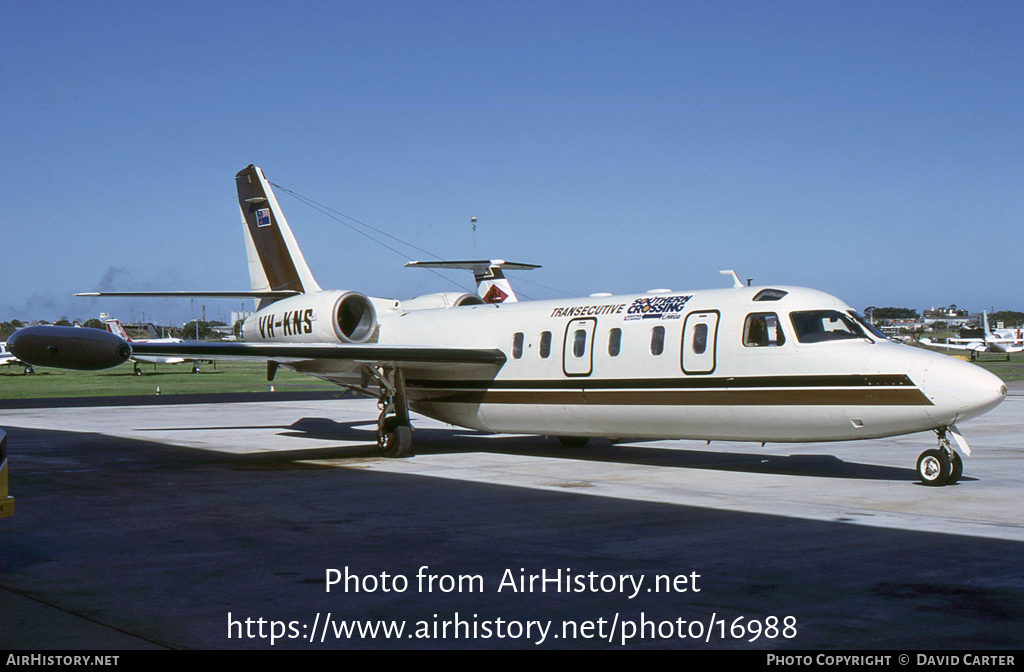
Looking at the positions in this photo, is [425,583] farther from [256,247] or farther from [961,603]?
[256,247]

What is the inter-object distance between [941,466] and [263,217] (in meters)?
14.5

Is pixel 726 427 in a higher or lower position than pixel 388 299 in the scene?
lower

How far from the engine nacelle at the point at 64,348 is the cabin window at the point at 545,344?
9.25m

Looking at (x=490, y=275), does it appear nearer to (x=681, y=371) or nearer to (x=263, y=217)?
(x=263, y=217)

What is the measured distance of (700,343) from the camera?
13375 mm

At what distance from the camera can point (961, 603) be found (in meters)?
6.14

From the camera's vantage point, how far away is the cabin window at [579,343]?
589 inches

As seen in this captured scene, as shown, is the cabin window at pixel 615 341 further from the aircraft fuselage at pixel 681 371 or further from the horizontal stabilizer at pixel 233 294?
the horizontal stabilizer at pixel 233 294

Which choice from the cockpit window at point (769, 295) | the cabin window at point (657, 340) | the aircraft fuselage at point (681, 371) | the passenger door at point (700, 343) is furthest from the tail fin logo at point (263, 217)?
the cockpit window at point (769, 295)

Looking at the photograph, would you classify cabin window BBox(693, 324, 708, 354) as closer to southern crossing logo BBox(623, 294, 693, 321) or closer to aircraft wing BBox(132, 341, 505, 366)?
southern crossing logo BBox(623, 294, 693, 321)

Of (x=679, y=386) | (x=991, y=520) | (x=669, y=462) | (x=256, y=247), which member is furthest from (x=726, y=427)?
(x=256, y=247)

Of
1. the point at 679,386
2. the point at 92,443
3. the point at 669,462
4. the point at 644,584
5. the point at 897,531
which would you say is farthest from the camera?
the point at 92,443

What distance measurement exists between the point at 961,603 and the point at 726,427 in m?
6.92

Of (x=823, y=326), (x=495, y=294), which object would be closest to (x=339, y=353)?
(x=823, y=326)
